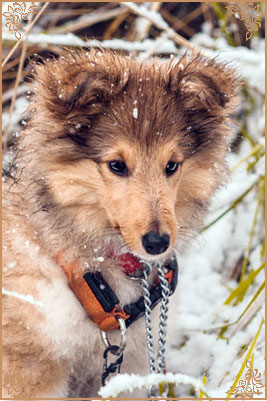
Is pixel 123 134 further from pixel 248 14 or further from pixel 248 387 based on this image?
pixel 248 14

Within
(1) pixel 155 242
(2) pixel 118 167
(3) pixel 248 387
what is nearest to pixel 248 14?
(2) pixel 118 167

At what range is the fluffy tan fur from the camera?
6.43 feet

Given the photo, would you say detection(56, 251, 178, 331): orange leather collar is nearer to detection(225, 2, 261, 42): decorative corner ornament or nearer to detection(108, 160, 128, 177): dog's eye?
detection(108, 160, 128, 177): dog's eye

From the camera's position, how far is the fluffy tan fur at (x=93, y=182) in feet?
6.43

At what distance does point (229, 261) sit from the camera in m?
3.81

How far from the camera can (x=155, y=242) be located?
181 cm

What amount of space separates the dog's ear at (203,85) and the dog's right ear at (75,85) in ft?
0.84

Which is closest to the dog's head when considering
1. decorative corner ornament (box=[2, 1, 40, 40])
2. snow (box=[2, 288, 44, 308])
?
snow (box=[2, 288, 44, 308])

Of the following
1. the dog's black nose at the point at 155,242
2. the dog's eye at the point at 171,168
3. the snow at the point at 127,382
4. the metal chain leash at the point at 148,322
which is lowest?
the snow at the point at 127,382

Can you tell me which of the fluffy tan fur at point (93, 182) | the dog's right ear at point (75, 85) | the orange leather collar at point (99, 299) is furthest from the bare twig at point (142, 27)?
the orange leather collar at point (99, 299)

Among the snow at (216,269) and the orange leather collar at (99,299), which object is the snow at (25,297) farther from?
the orange leather collar at (99,299)

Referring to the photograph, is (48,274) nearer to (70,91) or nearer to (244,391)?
(70,91)

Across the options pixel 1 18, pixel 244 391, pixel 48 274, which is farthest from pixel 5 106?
pixel 244 391

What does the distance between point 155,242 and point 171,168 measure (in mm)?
414
